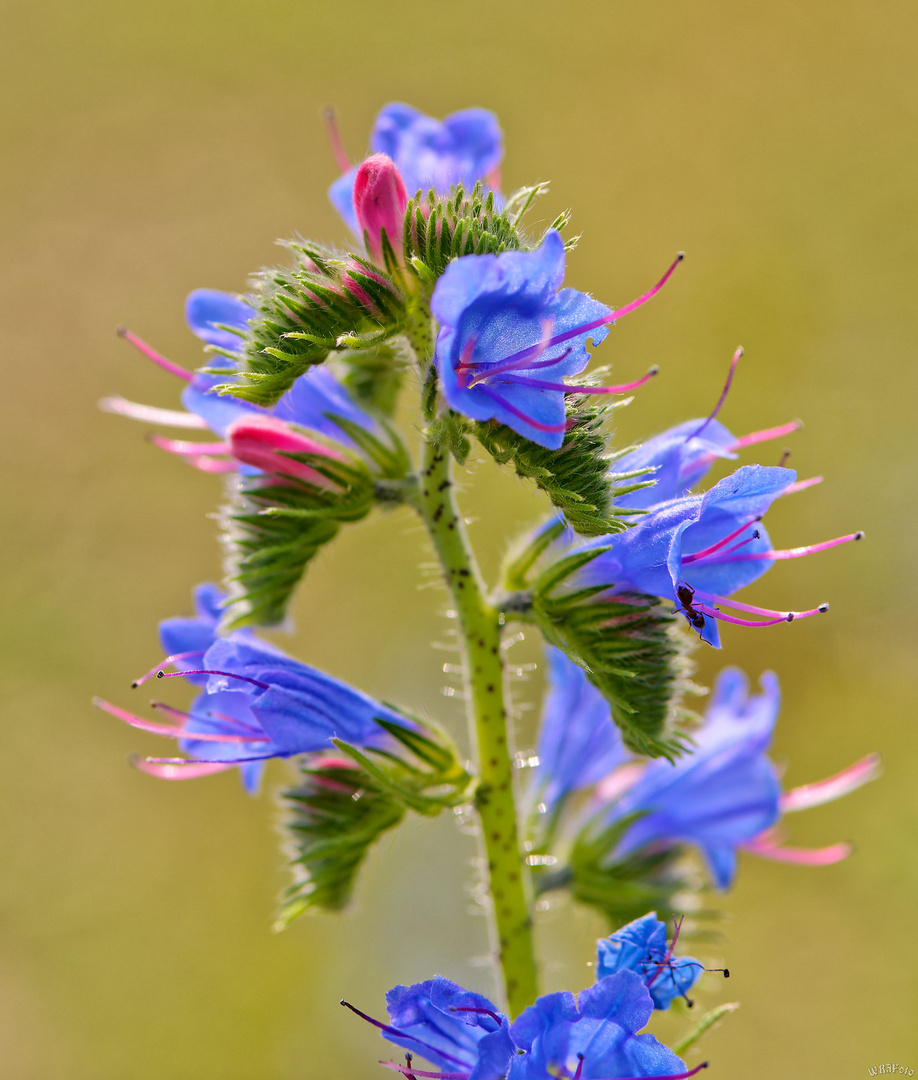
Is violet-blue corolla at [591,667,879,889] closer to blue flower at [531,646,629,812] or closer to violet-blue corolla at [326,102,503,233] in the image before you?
blue flower at [531,646,629,812]

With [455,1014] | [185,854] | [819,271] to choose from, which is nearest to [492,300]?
[455,1014]

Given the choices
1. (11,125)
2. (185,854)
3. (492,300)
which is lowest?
(185,854)

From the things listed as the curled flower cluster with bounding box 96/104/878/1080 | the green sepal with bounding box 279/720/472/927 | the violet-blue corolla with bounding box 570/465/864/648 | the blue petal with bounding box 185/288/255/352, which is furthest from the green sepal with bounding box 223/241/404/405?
the green sepal with bounding box 279/720/472/927

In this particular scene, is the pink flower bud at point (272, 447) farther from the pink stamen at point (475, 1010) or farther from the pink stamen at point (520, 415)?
the pink stamen at point (475, 1010)

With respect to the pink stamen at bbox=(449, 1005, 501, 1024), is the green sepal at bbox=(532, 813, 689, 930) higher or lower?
lower

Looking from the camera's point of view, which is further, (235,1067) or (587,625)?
(235,1067)

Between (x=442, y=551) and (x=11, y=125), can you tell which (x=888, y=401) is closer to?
(x=442, y=551)

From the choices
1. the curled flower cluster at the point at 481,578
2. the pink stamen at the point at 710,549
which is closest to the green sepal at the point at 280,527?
the curled flower cluster at the point at 481,578

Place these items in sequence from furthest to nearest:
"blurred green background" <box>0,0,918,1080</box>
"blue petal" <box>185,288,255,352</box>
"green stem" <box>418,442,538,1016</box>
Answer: "blurred green background" <box>0,0,918,1080</box> < "blue petal" <box>185,288,255,352</box> < "green stem" <box>418,442,538,1016</box>

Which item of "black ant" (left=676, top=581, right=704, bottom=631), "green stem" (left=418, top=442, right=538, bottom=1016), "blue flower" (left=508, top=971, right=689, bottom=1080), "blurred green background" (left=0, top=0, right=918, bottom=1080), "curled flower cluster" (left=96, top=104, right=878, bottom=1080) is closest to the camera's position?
"blue flower" (left=508, top=971, right=689, bottom=1080)
